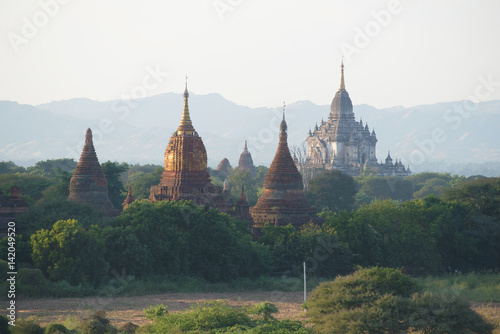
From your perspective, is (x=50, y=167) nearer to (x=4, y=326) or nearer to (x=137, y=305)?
(x=137, y=305)

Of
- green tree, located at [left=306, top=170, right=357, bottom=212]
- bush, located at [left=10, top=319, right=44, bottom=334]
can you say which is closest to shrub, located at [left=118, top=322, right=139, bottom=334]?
bush, located at [left=10, top=319, right=44, bottom=334]

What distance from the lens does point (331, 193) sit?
85.4 meters

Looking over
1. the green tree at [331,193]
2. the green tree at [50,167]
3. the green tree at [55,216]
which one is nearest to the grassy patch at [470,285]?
the green tree at [55,216]

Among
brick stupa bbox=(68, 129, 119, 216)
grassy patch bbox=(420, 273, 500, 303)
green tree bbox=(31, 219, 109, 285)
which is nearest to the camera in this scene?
green tree bbox=(31, 219, 109, 285)

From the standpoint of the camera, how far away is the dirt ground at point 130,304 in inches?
Result: 1353

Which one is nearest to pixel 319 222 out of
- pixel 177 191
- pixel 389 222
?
pixel 389 222

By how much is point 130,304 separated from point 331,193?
49.4 m

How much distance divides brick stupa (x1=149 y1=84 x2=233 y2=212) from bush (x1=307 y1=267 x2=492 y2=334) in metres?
25.3

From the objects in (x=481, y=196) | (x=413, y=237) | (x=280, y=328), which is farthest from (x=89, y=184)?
(x=280, y=328)

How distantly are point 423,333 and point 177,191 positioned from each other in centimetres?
2859

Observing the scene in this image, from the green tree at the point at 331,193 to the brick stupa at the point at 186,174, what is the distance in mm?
29704

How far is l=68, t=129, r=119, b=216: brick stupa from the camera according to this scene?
180 ft

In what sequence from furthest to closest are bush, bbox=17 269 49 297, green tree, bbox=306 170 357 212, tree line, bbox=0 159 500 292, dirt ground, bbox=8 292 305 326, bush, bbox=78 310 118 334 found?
green tree, bbox=306 170 357 212 < tree line, bbox=0 159 500 292 < bush, bbox=17 269 49 297 < dirt ground, bbox=8 292 305 326 < bush, bbox=78 310 118 334

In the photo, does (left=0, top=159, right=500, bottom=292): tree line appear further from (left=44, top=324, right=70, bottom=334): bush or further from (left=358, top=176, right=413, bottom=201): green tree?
(left=358, top=176, right=413, bottom=201): green tree
